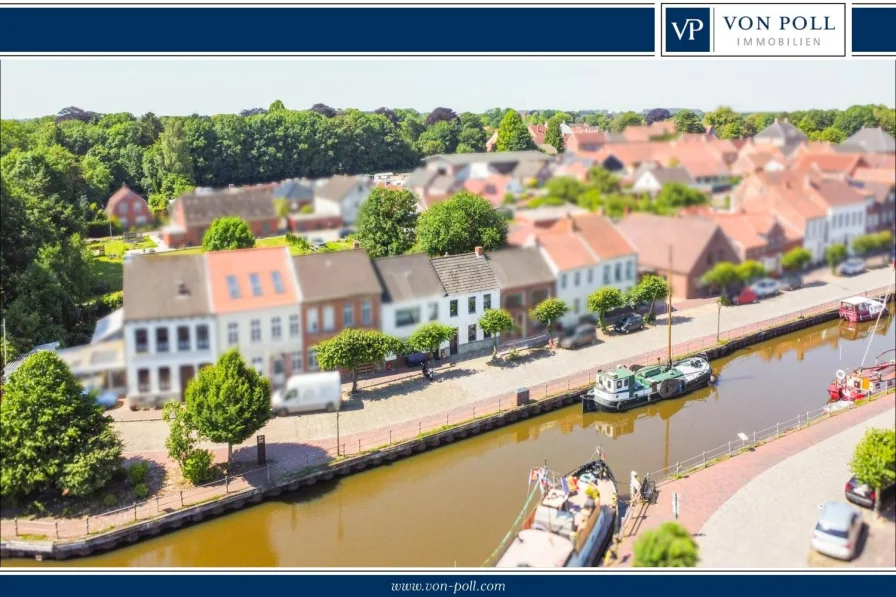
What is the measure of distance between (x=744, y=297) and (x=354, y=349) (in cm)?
378

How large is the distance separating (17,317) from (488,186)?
202 inches

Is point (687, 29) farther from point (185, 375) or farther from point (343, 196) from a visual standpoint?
point (185, 375)

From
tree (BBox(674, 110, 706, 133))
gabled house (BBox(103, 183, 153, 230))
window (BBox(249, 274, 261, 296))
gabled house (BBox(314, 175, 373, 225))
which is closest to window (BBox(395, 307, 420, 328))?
gabled house (BBox(314, 175, 373, 225))

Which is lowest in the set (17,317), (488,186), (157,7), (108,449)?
(108,449)

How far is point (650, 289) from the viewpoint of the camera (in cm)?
830

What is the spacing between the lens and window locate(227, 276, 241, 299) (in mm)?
6898

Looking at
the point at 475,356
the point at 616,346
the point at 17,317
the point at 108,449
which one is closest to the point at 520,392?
the point at 475,356

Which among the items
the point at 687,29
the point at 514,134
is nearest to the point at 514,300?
the point at 514,134

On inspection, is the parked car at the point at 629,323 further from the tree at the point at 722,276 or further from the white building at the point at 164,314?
the white building at the point at 164,314

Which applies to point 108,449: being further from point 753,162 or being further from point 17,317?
point 753,162

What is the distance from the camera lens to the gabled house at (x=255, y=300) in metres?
6.90

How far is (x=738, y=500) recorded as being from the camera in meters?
7.10

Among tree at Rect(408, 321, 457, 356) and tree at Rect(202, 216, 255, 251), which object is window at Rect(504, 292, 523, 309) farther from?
tree at Rect(202, 216, 255, 251)
